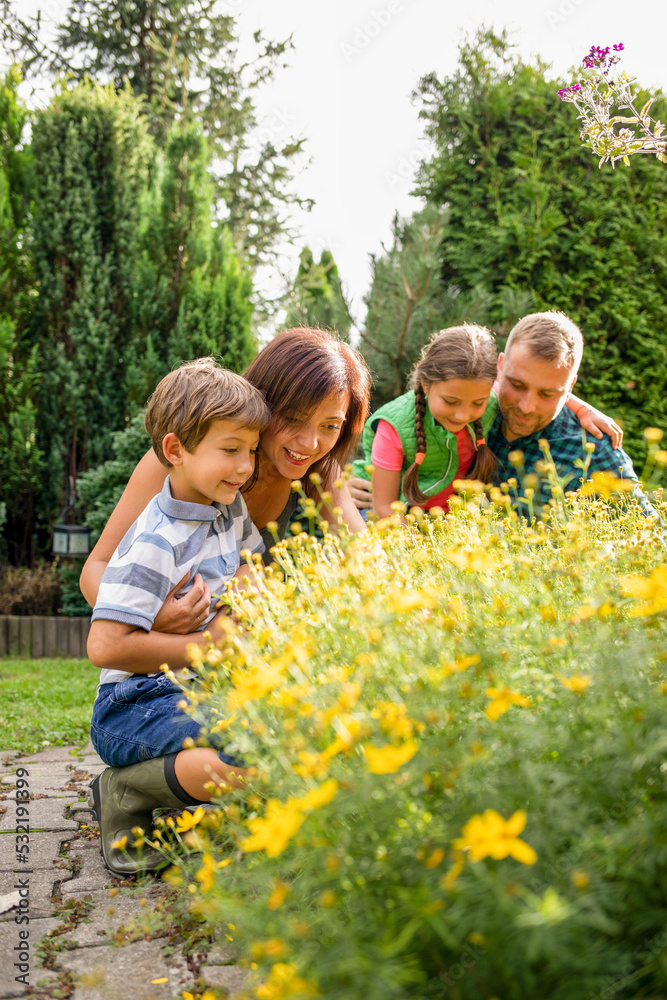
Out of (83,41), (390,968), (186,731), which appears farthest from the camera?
(83,41)

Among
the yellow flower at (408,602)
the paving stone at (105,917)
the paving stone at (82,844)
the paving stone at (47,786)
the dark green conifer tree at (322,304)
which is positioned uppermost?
the dark green conifer tree at (322,304)

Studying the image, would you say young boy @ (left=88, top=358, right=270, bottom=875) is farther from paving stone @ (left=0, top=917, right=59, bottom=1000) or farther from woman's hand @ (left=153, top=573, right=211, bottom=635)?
paving stone @ (left=0, top=917, right=59, bottom=1000)

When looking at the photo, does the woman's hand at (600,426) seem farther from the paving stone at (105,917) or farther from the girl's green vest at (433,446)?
the paving stone at (105,917)

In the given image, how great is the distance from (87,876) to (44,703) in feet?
7.21

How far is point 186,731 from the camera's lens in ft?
5.96

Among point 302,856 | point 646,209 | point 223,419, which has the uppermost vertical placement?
point 646,209

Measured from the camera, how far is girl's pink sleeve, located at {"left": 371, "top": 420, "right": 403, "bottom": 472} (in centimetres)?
327

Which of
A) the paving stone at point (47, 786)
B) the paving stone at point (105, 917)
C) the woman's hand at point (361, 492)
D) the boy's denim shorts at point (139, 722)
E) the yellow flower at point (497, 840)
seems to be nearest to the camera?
the yellow flower at point (497, 840)

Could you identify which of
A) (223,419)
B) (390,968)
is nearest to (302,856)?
(390,968)

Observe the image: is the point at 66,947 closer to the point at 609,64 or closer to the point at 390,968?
the point at 390,968

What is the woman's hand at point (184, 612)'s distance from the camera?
6.34 ft

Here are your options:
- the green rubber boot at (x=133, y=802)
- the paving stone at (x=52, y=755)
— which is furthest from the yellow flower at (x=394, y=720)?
the paving stone at (x=52, y=755)

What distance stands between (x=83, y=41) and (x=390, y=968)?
38.9ft

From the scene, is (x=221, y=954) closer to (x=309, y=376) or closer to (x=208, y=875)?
(x=208, y=875)
